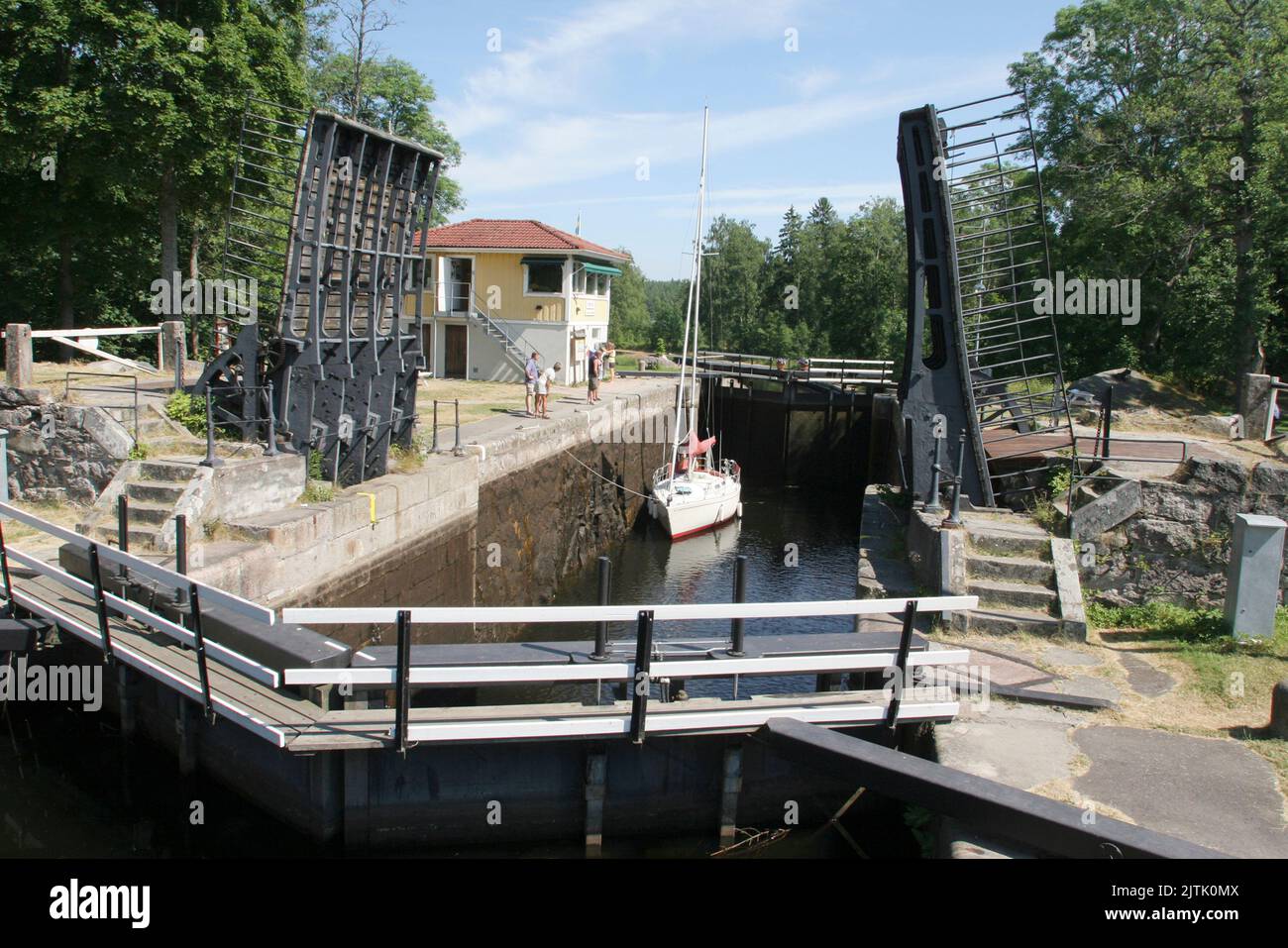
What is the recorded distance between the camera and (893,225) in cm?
5178

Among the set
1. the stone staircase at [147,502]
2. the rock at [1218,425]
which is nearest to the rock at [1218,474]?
the rock at [1218,425]

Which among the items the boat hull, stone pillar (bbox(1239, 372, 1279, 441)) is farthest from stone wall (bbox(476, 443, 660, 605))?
stone pillar (bbox(1239, 372, 1279, 441))

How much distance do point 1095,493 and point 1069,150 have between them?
53.0ft

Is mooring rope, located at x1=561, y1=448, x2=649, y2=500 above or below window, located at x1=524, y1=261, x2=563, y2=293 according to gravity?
below

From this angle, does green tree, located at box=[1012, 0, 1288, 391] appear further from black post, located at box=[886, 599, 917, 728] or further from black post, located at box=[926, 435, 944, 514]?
black post, located at box=[886, 599, 917, 728]

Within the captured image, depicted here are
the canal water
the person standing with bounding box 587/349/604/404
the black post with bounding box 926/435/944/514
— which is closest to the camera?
the canal water

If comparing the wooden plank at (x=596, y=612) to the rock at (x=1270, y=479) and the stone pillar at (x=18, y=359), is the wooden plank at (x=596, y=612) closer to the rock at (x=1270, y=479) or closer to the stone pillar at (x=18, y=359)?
the rock at (x=1270, y=479)

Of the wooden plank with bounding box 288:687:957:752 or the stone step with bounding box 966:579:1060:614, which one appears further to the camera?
the stone step with bounding box 966:579:1060:614

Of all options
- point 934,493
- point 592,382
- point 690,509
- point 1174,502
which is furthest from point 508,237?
point 1174,502

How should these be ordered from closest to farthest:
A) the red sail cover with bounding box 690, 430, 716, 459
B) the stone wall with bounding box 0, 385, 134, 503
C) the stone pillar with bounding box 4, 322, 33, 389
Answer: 1. the stone wall with bounding box 0, 385, 134, 503
2. the stone pillar with bounding box 4, 322, 33, 389
3. the red sail cover with bounding box 690, 430, 716, 459

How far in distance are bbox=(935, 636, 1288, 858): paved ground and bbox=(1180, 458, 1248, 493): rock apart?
8.02ft

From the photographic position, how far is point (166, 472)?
37.3ft

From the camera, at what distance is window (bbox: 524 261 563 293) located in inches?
1212
